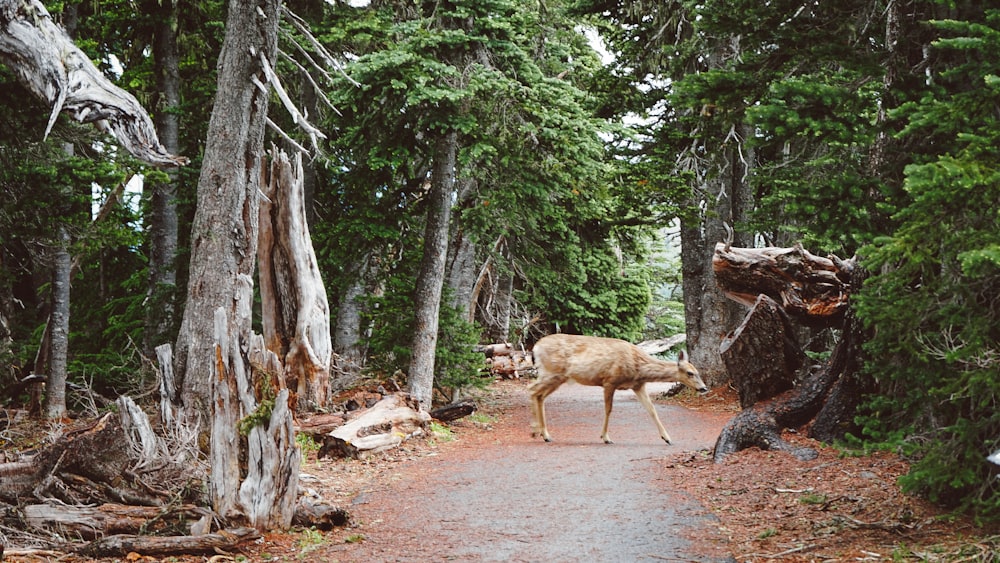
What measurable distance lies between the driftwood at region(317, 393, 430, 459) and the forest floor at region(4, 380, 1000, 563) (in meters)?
0.23

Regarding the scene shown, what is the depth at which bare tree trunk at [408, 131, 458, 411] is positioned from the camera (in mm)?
15133

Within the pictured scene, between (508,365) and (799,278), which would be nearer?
(799,278)

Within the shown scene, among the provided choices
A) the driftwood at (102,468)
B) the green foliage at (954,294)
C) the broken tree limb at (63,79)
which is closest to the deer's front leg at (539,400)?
the driftwood at (102,468)

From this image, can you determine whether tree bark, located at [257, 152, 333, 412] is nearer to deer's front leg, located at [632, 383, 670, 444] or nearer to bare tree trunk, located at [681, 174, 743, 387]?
deer's front leg, located at [632, 383, 670, 444]

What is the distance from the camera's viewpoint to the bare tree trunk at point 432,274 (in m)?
15.1

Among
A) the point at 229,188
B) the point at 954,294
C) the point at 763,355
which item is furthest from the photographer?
the point at 229,188

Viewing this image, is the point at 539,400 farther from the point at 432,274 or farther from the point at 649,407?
the point at 432,274

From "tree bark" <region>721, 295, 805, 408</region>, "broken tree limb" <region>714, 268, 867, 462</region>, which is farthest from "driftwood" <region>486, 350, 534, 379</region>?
"broken tree limb" <region>714, 268, 867, 462</region>

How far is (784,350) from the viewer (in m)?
10.7

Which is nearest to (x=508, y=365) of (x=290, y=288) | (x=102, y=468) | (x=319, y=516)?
(x=290, y=288)

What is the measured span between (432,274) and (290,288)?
259cm

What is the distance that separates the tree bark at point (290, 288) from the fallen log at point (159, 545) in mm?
7373

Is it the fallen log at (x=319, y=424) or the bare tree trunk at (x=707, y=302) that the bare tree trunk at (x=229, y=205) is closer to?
the fallen log at (x=319, y=424)

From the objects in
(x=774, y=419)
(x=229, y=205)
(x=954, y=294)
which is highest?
(x=229, y=205)
